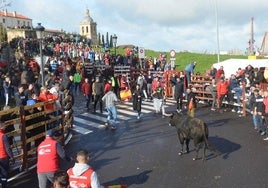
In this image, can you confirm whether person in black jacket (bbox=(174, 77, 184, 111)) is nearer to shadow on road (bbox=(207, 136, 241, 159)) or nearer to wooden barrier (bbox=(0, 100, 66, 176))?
shadow on road (bbox=(207, 136, 241, 159))

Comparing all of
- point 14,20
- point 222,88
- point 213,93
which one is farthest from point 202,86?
point 14,20

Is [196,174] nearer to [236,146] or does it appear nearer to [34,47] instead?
[236,146]

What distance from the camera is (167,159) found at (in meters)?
12.6

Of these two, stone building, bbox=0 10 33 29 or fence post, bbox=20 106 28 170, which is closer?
fence post, bbox=20 106 28 170

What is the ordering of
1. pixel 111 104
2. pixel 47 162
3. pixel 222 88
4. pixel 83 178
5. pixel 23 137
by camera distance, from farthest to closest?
pixel 222 88, pixel 111 104, pixel 23 137, pixel 47 162, pixel 83 178

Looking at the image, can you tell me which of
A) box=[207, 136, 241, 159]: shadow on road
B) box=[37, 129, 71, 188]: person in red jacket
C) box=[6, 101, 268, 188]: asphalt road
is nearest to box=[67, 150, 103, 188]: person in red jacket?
box=[37, 129, 71, 188]: person in red jacket

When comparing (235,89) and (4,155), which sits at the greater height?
(235,89)

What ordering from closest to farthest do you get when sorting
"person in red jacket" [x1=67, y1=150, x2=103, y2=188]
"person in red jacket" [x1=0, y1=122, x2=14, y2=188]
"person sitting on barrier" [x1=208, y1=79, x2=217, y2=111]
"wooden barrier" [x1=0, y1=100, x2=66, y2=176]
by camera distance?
"person in red jacket" [x1=67, y1=150, x2=103, y2=188] → "person in red jacket" [x1=0, y1=122, x2=14, y2=188] → "wooden barrier" [x1=0, y1=100, x2=66, y2=176] → "person sitting on barrier" [x1=208, y1=79, x2=217, y2=111]

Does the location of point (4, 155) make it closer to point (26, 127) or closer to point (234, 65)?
point (26, 127)

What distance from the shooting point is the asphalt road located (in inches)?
413

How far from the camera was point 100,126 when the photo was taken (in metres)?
18.5

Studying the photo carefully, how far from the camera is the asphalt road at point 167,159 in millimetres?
10492

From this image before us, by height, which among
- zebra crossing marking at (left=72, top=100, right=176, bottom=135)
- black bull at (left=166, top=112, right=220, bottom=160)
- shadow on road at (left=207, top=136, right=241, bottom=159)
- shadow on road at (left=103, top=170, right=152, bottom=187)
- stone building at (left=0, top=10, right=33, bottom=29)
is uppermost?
stone building at (left=0, top=10, right=33, bottom=29)

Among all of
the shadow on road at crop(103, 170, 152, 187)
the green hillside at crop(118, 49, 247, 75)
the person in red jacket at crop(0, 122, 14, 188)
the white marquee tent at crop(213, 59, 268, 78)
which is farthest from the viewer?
the green hillside at crop(118, 49, 247, 75)
